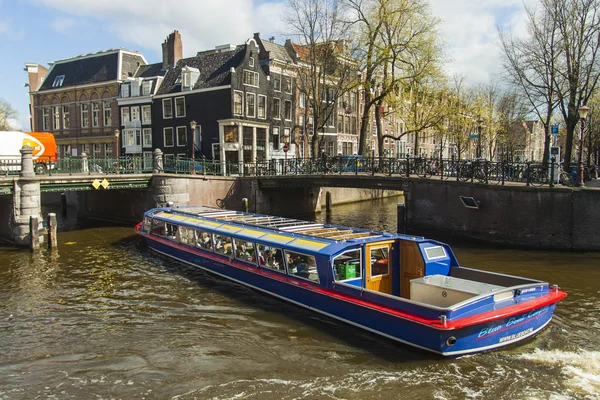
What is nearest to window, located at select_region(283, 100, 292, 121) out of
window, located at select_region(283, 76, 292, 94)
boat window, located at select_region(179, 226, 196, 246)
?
window, located at select_region(283, 76, 292, 94)

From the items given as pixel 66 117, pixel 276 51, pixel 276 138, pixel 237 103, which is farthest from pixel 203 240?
pixel 66 117

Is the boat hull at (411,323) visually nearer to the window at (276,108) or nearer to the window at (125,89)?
the window at (276,108)

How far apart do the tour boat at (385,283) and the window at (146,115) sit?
30.6 metres

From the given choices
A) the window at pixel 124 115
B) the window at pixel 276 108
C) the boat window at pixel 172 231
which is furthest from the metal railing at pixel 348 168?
the window at pixel 124 115

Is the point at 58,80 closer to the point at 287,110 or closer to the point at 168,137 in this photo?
the point at 168,137

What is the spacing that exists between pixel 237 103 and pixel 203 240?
79.8 feet

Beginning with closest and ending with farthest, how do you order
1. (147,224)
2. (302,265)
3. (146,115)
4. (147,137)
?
(302,265)
(147,224)
(146,115)
(147,137)

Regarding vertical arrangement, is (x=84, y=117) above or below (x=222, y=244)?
→ above

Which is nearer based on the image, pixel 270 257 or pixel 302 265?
pixel 302 265

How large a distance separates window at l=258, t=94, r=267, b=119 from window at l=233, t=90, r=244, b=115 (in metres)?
2.44

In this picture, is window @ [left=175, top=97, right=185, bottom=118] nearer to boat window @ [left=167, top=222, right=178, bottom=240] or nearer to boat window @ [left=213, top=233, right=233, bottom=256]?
boat window @ [left=167, top=222, right=178, bottom=240]

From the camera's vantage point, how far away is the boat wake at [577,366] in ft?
29.8

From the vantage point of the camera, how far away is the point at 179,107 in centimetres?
4353

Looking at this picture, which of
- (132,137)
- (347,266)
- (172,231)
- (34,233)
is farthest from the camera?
(132,137)
